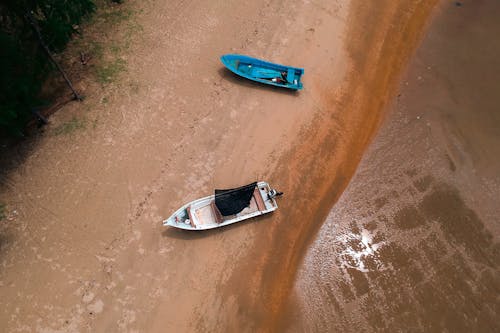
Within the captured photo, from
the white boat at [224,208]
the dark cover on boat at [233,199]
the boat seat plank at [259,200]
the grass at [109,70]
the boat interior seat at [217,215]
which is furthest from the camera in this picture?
the grass at [109,70]

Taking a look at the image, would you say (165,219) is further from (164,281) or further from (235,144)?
(235,144)

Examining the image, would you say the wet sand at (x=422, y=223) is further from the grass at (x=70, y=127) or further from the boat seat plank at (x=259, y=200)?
the grass at (x=70, y=127)

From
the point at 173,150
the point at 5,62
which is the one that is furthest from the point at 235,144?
the point at 5,62

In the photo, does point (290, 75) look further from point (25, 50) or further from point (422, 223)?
point (25, 50)

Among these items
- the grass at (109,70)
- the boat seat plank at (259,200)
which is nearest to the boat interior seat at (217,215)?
the boat seat plank at (259,200)

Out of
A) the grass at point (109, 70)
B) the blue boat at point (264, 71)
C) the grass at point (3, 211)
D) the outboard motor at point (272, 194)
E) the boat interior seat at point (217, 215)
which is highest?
the blue boat at point (264, 71)

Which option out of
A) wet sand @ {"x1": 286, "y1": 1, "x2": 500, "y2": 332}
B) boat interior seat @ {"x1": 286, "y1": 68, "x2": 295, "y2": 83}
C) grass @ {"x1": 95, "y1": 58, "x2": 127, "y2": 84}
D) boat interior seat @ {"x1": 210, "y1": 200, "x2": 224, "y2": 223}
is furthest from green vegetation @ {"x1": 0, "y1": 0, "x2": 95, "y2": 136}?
wet sand @ {"x1": 286, "y1": 1, "x2": 500, "y2": 332}

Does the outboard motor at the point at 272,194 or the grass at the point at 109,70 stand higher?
the grass at the point at 109,70
